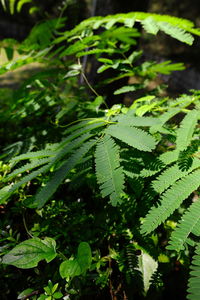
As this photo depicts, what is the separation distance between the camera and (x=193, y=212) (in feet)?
3.14

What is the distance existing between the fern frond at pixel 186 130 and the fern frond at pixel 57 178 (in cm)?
43

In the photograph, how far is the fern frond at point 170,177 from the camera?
3.48ft

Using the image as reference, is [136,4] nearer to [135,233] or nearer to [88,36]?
[88,36]

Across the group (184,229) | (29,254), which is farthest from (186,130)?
(29,254)

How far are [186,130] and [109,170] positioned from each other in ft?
1.65

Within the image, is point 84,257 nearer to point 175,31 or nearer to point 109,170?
point 109,170

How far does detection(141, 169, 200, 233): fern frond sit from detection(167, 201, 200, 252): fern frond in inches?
2.3

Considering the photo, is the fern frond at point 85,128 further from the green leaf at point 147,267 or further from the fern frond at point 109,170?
the green leaf at point 147,267

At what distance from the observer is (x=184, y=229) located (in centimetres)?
92

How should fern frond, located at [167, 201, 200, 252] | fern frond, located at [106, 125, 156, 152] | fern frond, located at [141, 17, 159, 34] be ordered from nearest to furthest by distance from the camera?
fern frond, located at [167, 201, 200, 252] < fern frond, located at [106, 125, 156, 152] < fern frond, located at [141, 17, 159, 34]

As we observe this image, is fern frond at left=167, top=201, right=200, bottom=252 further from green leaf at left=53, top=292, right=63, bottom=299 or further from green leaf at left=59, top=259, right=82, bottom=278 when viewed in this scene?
green leaf at left=53, top=292, right=63, bottom=299

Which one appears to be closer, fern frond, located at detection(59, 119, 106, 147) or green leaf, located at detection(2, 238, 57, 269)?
green leaf, located at detection(2, 238, 57, 269)

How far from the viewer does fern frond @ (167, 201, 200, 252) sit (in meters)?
0.89

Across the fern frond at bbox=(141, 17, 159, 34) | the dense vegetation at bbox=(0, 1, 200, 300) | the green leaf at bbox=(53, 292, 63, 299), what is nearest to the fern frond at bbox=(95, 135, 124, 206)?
the dense vegetation at bbox=(0, 1, 200, 300)
